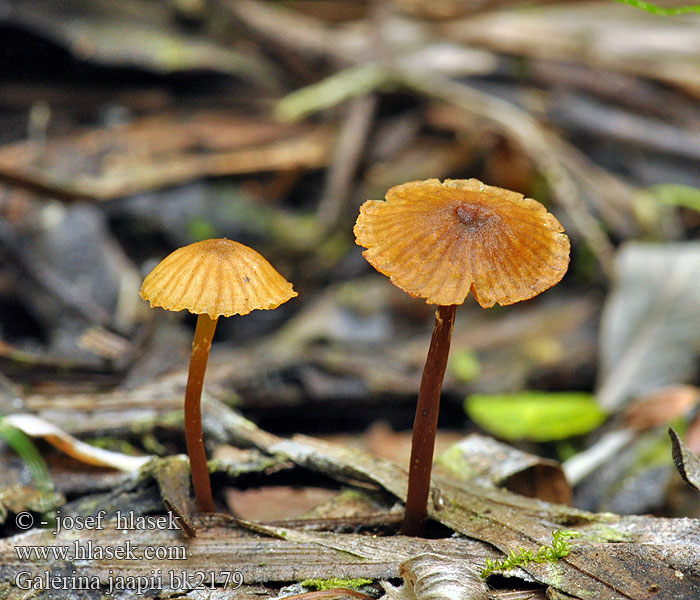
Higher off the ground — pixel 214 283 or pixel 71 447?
pixel 214 283

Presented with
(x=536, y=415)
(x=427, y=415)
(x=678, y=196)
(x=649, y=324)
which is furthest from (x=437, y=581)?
(x=678, y=196)

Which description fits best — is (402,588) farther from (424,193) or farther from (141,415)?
(141,415)

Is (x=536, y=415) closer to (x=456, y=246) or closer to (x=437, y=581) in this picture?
(x=437, y=581)

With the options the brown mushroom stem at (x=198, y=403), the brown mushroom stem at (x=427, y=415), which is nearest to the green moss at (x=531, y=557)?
the brown mushroom stem at (x=427, y=415)

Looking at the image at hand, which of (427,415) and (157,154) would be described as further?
(157,154)

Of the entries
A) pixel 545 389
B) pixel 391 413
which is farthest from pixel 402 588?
pixel 545 389

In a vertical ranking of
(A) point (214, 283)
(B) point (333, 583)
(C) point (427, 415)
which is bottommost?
(B) point (333, 583)

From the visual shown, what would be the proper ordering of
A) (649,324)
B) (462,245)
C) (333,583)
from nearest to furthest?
(462,245)
(333,583)
(649,324)
